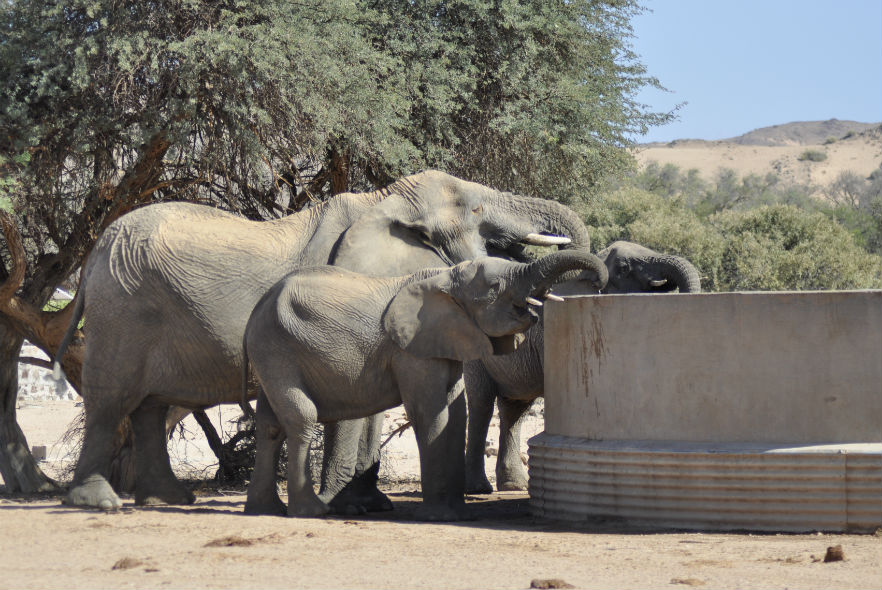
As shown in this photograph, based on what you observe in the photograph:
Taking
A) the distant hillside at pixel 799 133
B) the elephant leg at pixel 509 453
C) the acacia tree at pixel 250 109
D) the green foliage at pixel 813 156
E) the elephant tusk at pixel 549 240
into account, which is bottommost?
the elephant leg at pixel 509 453

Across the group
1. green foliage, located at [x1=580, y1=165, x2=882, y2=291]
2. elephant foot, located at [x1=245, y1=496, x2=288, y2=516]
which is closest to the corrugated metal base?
elephant foot, located at [x1=245, y1=496, x2=288, y2=516]

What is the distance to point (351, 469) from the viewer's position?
947 cm

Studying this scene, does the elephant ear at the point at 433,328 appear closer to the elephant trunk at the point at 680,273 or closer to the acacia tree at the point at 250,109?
the elephant trunk at the point at 680,273

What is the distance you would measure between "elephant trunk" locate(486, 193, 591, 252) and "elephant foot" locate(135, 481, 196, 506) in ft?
10.6

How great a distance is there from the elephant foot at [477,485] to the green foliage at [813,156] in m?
79.3

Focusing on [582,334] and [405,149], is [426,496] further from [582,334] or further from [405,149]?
[405,149]

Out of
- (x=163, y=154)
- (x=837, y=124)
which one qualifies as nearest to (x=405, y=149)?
(x=163, y=154)

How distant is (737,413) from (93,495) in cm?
480

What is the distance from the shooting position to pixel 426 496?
8.73m

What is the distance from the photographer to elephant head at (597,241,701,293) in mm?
10992

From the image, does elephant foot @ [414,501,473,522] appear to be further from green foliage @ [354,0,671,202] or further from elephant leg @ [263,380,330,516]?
green foliage @ [354,0,671,202]

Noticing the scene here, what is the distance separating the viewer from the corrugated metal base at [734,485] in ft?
24.0

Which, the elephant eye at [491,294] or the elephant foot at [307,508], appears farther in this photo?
the elephant foot at [307,508]

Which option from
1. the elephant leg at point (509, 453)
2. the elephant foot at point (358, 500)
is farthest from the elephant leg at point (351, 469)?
the elephant leg at point (509, 453)
